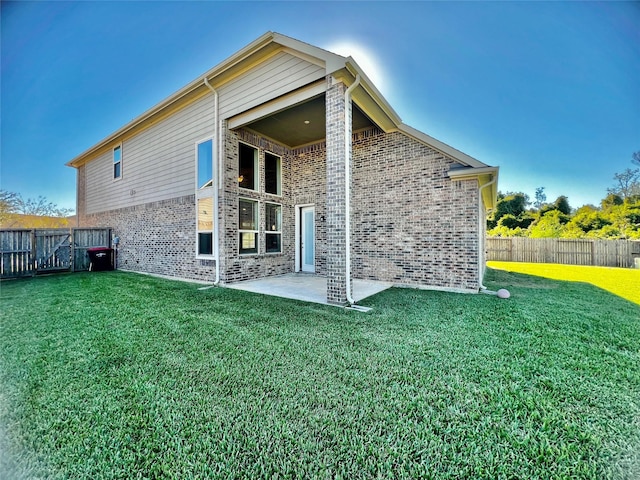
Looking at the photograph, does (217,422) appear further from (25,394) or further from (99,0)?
(99,0)

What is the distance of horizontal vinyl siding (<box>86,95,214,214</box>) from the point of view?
25.0ft

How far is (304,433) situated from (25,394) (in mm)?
2289

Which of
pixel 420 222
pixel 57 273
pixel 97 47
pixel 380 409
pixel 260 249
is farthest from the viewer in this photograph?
pixel 57 273

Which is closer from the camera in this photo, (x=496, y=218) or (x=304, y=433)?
(x=304, y=433)

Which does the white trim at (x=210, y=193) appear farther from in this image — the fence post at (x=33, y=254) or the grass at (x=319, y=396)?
the fence post at (x=33, y=254)

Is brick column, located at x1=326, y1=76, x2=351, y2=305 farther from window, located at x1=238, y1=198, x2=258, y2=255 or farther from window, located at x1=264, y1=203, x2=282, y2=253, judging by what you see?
window, located at x1=264, y1=203, x2=282, y2=253

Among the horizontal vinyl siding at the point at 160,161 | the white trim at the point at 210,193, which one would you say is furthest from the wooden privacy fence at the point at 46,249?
the white trim at the point at 210,193

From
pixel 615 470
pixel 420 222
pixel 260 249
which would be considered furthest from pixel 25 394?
pixel 420 222

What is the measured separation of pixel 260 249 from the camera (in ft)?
25.6

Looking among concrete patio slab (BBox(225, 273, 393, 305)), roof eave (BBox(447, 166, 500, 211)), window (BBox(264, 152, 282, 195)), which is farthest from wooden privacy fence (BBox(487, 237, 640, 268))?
window (BBox(264, 152, 282, 195))

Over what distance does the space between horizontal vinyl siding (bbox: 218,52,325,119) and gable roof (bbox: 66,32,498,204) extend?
14 cm

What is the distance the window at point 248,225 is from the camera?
7355 mm

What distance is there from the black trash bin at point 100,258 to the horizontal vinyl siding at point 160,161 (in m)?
1.86

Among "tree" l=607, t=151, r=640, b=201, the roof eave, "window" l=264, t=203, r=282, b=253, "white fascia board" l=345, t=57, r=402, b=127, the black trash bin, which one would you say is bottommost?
the black trash bin
